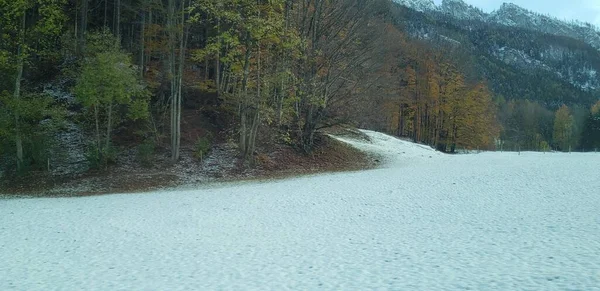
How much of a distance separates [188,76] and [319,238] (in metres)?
21.7

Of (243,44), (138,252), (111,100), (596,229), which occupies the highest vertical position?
(243,44)

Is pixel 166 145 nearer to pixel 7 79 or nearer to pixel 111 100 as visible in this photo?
pixel 111 100

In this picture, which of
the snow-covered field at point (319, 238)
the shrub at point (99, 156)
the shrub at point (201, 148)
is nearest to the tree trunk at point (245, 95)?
the shrub at point (201, 148)

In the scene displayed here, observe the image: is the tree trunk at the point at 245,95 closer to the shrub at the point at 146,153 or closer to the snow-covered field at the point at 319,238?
the shrub at the point at 146,153

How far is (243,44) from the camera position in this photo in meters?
21.8

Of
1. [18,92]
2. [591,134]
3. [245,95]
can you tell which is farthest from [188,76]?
[591,134]

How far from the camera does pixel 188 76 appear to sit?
93.4 ft

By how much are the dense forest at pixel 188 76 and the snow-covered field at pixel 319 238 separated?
5890mm

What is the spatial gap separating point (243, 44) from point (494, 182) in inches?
556

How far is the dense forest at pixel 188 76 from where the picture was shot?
19641 mm

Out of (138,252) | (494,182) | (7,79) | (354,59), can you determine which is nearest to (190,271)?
(138,252)

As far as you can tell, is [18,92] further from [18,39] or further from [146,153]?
[146,153]

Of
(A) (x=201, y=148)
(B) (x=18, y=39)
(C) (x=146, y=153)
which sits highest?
(B) (x=18, y=39)

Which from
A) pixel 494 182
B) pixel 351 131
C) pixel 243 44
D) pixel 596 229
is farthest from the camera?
pixel 351 131
